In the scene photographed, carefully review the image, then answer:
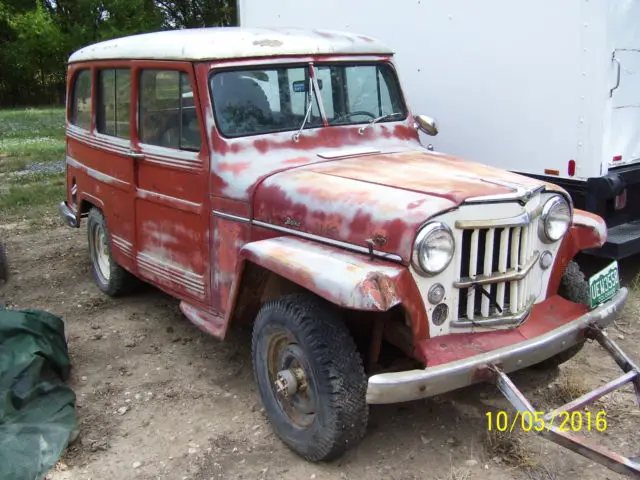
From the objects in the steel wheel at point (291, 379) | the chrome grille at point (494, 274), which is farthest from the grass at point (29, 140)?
the chrome grille at point (494, 274)

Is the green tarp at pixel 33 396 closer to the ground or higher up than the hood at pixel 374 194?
closer to the ground

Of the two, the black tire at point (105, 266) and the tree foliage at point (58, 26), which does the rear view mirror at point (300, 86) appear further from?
the tree foliage at point (58, 26)

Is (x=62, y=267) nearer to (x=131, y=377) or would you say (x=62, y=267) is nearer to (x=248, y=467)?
(x=131, y=377)

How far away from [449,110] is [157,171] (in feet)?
8.61

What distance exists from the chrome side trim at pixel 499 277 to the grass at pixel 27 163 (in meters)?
6.61

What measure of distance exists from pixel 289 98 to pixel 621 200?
2.69 m

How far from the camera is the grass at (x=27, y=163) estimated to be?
8.99 meters

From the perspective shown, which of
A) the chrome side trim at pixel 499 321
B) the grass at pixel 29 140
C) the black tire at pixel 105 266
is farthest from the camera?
the grass at pixel 29 140

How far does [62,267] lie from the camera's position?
21.1ft

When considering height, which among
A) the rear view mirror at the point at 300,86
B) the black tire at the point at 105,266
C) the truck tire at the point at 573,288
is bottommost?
the black tire at the point at 105,266

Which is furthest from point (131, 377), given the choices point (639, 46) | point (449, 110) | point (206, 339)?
point (639, 46)

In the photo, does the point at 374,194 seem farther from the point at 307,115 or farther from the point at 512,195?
the point at 307,115

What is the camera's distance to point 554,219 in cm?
336

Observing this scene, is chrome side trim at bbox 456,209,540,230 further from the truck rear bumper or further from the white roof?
the truck rear bumper
